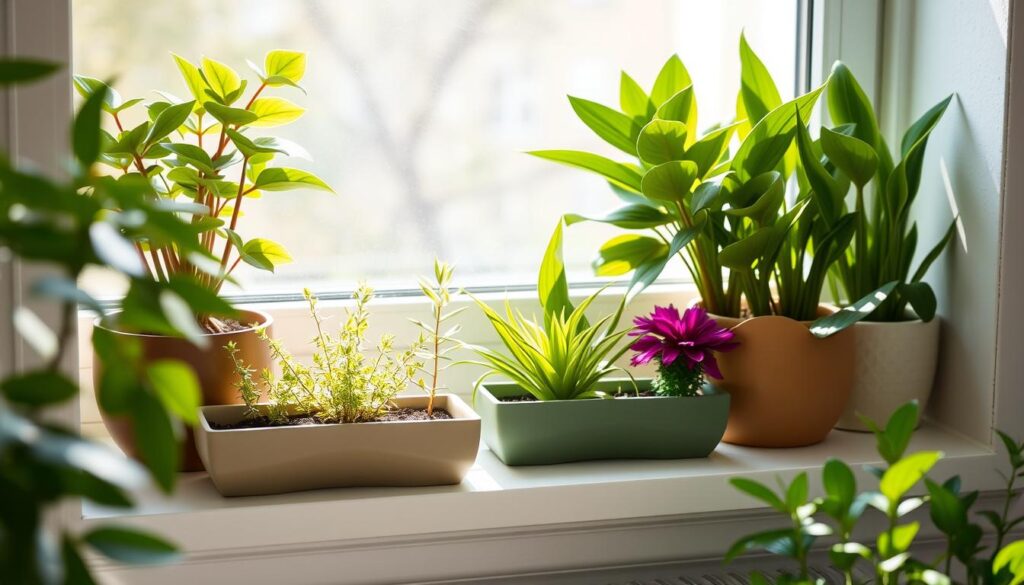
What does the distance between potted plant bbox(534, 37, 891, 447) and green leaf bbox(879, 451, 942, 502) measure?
54cm

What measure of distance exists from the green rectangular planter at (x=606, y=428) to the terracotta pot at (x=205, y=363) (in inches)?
10.3

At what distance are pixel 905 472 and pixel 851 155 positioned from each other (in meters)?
0.66

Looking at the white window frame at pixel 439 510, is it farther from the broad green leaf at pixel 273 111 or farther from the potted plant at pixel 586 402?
the broad green leaf at pixel 273 111

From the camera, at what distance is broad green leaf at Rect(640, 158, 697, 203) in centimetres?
113

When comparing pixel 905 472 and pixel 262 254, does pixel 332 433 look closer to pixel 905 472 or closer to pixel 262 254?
pixel 262 254

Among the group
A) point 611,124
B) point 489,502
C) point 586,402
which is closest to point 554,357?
point 586,402

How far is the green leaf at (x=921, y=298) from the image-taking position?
125 cm

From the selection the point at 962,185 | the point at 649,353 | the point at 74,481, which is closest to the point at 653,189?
the point at 649,353

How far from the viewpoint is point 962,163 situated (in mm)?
1265

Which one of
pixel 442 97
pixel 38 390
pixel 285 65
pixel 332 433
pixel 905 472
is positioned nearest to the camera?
pixel 38 390

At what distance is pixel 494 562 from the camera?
1.12 metres

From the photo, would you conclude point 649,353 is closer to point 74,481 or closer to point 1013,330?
point 1013,330

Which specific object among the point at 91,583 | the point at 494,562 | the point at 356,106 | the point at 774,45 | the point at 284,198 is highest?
the point at 774,45

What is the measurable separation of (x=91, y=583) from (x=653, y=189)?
0.87 metres
